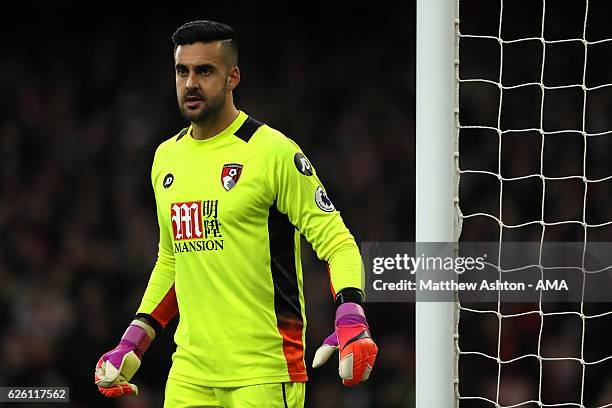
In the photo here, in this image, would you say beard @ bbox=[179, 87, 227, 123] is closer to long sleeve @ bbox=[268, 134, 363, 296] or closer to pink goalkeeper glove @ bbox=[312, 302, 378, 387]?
long sleeve @ bbox=[268, 134, 363, 296]

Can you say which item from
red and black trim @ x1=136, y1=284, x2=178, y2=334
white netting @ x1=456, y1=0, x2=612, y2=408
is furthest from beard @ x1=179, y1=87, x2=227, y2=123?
white netting @ x1=456, y1=0, x2=612, y2=408

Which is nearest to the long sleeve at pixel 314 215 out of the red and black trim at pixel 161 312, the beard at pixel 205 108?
the beard at pixel 205 108

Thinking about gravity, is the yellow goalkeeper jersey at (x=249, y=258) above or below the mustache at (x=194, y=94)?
below

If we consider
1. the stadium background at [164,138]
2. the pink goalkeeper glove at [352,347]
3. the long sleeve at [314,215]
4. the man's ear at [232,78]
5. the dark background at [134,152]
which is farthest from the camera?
the dark background at [134,152]

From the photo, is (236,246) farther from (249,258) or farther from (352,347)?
(352,347)

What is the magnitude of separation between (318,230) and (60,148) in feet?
14.9

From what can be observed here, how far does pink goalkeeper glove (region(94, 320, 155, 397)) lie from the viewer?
2867mm

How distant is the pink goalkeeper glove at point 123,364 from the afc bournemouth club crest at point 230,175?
0.51m

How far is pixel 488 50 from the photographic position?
261 inches

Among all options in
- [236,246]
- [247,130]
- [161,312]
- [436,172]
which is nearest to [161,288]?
[161,312]

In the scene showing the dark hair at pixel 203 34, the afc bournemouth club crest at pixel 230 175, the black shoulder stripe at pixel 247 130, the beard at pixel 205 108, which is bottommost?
the afc bournemouth club crest at pixel 230 175

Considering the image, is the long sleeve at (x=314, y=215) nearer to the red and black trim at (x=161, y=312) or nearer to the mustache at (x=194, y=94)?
the mustache at (x=194, y=94)

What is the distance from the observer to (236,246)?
2.72m

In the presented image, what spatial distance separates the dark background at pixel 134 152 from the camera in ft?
A: 19.9
